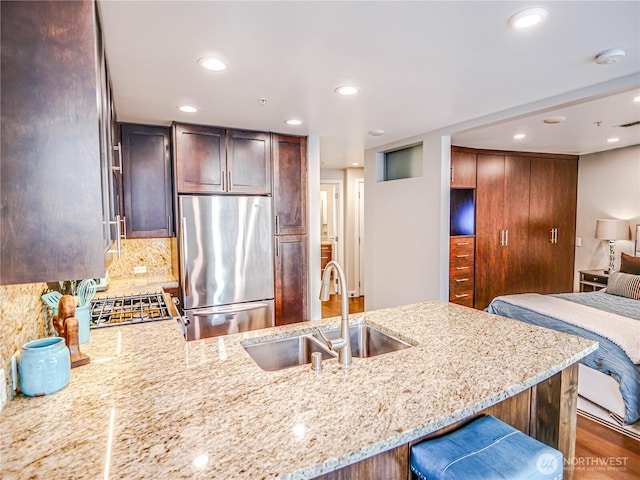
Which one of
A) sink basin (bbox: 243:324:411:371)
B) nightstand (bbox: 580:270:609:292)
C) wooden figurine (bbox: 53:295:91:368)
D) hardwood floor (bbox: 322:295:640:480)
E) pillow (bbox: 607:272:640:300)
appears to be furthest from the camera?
nightstand (bbox: 580:270:609:292)

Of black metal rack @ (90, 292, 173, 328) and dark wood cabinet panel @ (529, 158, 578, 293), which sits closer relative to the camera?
black metal rack @ (90, 292, 173, 328)

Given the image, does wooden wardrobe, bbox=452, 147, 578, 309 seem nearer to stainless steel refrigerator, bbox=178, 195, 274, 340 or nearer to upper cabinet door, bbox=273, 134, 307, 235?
upper cabinet door, bbox=273, 134, 307, 235

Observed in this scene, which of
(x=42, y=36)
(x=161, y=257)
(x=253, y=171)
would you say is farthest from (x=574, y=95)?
(x=161, y=257)

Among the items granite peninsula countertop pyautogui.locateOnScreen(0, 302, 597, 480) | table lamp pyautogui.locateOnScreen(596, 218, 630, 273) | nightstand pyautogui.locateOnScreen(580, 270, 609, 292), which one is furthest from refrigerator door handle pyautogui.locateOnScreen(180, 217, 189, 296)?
table lamp pyautogui.locateOnScreen(596, 218, 630, 273)

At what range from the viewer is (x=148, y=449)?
911 mm

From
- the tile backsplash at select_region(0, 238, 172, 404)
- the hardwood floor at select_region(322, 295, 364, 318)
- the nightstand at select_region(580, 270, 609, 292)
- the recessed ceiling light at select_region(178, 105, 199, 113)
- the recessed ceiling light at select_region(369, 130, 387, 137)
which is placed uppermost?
the recessed ceiling light at select_region(369, 130, 387, 137)

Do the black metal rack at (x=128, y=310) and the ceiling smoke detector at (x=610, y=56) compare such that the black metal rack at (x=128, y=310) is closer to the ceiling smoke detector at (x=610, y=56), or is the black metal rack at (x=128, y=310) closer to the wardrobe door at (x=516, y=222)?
the ceiling smoke detector at (x=610, y=56)

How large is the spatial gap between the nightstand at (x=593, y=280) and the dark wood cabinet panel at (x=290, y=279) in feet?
12.9

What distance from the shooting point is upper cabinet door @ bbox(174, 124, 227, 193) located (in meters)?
3.23

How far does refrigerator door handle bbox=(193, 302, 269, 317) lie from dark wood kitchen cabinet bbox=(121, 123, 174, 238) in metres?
0.79

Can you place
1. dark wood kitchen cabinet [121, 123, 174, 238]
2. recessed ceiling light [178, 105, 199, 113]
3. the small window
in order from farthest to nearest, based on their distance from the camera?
the small window → dark wood kitchen cabinet [121, 123, 174, 238] → recessed ceiling light [178, 105, 199, 113]

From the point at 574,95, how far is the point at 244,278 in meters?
3.03

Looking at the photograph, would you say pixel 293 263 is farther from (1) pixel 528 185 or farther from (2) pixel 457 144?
(1) pixel 528 185

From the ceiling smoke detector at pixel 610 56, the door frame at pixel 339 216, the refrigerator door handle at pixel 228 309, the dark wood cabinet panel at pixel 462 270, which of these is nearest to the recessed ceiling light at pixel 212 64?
the ceiling smoke detector at pixel 610 56
